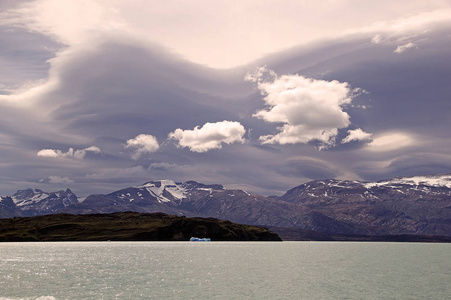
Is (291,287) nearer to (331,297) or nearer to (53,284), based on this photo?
(331,297)

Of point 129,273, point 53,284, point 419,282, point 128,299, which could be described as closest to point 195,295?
point 128,299

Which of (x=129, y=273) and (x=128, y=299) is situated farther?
(x=129, y=273)

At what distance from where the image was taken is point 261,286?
278ft

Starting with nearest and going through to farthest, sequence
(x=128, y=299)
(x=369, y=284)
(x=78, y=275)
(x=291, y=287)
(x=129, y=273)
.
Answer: (x=128, y=299)
(x=291, y=287)
(x=369, y=284)
(x=78, y=275)
(x=129, y=273)

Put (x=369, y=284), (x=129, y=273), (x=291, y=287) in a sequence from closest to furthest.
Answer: (x=291, y=287), (x=369, y=284), (x=129, y=273)

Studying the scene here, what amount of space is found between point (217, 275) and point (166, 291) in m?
29.8

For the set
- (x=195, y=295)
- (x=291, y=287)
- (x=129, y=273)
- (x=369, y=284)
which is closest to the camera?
(x=195, y=295)

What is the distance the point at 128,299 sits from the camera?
66812 millimetres

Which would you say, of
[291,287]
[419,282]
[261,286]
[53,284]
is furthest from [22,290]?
[419,282]

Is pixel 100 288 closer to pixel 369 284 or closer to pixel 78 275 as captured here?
pixel 78 275

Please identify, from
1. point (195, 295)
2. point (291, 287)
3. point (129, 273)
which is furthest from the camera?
point (129, 273)

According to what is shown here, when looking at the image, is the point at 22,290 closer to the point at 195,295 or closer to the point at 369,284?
the point at 195,295

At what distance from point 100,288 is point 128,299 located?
13.2 metres

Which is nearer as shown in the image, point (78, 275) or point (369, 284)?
point (369, 284)
